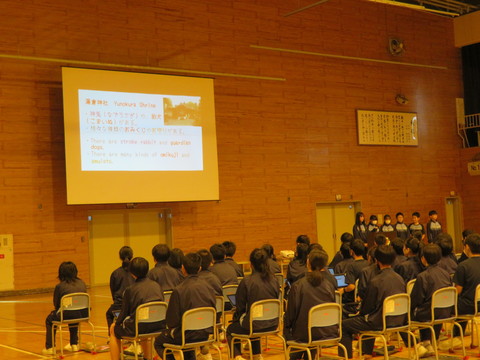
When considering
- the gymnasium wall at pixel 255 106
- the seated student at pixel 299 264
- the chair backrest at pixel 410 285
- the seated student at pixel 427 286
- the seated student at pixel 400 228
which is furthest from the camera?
the seated student at pixel 400 228

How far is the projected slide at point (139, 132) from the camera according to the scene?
14.1 metres

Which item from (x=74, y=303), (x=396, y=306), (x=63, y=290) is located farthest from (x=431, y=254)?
(x=63, y=290)

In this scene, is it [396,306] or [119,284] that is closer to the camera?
[396,306]

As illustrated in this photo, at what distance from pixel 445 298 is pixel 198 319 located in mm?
2512

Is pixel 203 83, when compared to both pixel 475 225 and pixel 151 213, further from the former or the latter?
pixel 475 225

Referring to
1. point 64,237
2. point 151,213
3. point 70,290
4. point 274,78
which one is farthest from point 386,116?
point 70,290

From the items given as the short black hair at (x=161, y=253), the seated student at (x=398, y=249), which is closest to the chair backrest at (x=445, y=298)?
the seated student at (x=398, y=249)

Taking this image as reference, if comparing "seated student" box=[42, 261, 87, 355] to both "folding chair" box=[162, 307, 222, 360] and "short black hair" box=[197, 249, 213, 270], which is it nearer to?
"short black hair" box=[197, 249, 213, 270]

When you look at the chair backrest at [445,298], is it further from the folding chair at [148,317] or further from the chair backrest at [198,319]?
the folding chair at [148,317]

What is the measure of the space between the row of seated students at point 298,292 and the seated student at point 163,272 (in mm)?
564

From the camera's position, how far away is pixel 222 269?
798 centimetres

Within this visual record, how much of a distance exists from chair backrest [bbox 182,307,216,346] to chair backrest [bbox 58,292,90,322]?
2.23 metres

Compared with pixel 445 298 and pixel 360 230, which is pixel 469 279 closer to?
pixel 445 298

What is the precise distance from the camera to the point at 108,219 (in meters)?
15.0
